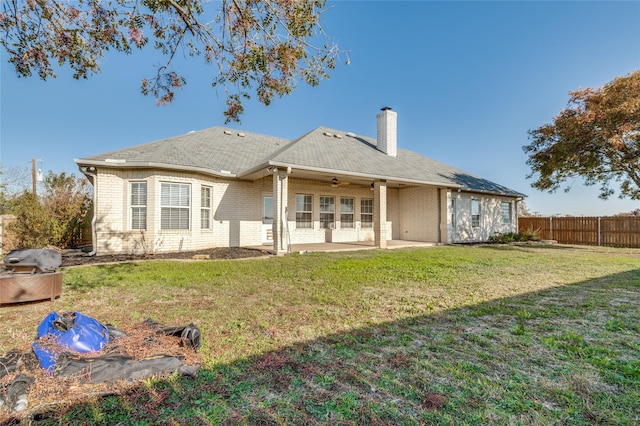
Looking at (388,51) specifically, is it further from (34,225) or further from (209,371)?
(34,225)

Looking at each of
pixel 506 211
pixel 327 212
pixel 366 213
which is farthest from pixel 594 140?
pixel 327 212

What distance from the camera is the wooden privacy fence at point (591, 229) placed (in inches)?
609

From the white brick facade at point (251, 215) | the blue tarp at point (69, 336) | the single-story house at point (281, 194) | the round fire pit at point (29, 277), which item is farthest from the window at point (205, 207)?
the blue tarp at point (69, 336)

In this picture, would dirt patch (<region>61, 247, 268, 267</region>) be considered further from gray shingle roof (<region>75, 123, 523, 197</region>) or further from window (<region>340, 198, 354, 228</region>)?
window (<region>340, 198, 354, 228</region>)

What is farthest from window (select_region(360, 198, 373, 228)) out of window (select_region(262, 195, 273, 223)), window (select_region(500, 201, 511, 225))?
window (select_region(500, 201, 511, 225))

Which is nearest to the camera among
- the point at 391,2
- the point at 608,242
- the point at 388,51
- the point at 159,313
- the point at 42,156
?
the point at 159,313

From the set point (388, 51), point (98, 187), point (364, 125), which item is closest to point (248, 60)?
point (98, 187)

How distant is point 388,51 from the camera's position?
42.7 feet

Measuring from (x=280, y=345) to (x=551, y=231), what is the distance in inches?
844

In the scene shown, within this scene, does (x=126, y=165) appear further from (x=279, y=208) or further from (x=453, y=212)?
(x=453, y=212)

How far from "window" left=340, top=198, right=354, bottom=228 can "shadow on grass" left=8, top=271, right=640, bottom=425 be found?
11.9 meters

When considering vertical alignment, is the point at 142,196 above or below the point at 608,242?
above

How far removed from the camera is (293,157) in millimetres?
11477

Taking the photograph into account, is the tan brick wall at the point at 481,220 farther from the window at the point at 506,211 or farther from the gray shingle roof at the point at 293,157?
the gray shingle roof at the point at 293,157
